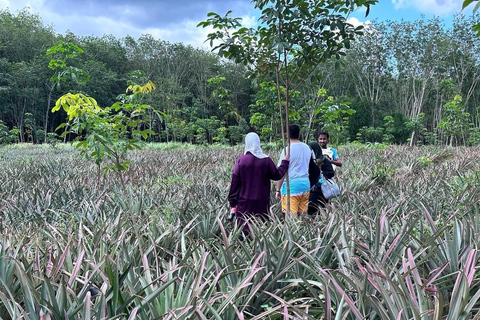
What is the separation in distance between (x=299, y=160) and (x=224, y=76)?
24871 millimetres

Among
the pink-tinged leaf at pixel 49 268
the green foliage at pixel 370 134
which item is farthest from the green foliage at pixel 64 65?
the green foliage at pixel 370 134

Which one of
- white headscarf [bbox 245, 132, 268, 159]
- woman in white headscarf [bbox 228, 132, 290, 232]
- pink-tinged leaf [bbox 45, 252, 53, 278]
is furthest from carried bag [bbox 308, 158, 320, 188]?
pink-tinged leaf [bbox 45, 252, 53, 278]

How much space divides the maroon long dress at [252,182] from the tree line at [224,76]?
23680mm

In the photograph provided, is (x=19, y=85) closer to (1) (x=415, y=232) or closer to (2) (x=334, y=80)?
(2) (x=334, y=80)

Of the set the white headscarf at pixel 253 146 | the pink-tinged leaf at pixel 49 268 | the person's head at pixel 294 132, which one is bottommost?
the pink-tinged leaf at pixel 49 268

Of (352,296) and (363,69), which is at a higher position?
(363,69)

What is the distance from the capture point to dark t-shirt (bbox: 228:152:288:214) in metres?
3.95

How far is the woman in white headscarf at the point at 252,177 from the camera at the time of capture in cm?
395

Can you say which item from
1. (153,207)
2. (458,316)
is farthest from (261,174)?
(458,316)

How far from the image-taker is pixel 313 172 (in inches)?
190

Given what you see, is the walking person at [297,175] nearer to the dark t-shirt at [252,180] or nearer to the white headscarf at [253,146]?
the dark t-shirt at [252,180]

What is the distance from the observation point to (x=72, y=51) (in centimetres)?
569

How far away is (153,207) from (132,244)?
1618 mm

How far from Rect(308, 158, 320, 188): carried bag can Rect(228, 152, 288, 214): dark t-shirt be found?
3.00 feet
